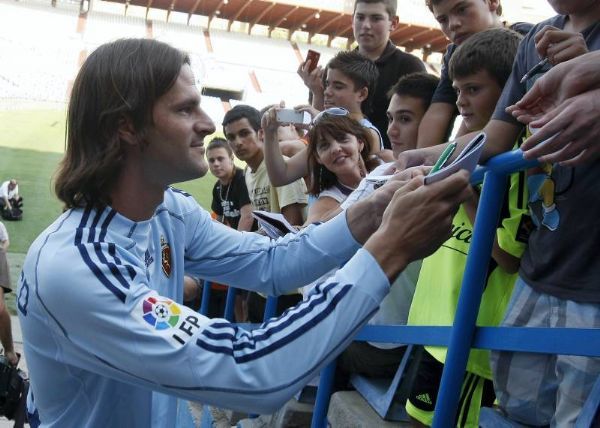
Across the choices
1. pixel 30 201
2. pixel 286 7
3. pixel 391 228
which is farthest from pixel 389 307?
pixel 286 7

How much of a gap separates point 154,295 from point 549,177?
0.90m

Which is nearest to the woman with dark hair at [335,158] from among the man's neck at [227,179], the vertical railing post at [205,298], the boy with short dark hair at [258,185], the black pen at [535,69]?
the boy with short dark hair at [258,185]

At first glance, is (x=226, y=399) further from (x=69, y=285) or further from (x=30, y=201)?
(x=30, y=201)

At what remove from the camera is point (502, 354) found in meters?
1.70

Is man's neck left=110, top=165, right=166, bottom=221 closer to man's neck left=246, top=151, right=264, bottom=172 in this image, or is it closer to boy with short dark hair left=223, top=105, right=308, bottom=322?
boy with short dark hair left=223, top=105, right=308, bottom=322

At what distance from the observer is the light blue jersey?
4.15 feet

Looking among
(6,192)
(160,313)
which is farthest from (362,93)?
(6,192)

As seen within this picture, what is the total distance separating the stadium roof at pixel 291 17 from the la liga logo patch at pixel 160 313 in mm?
30492

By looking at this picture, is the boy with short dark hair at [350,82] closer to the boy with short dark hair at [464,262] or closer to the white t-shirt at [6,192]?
the boy with short dark hair at [464,262]

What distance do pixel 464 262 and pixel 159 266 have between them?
84 cm

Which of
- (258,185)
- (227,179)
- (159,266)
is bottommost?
(227,179)

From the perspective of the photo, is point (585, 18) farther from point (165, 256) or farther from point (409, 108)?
point (409, 108)

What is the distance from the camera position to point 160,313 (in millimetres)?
1331

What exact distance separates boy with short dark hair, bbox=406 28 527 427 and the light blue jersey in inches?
23.4
